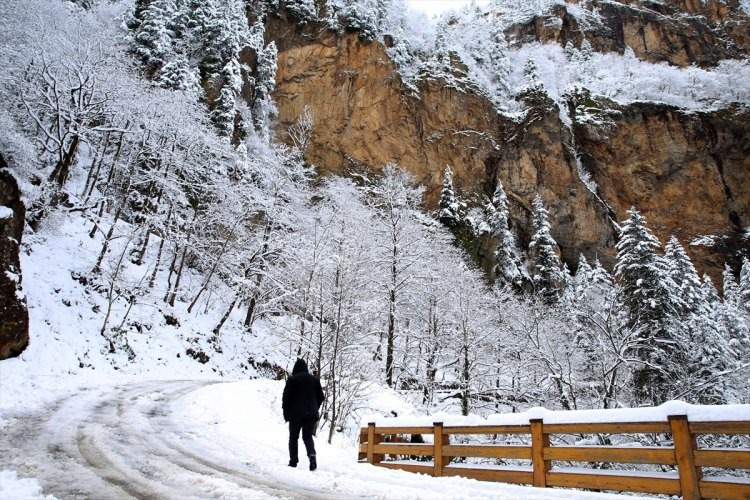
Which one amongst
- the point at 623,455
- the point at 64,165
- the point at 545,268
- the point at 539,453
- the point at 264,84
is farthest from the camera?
the point at 264,84

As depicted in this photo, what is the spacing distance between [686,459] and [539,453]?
1654 millimetres

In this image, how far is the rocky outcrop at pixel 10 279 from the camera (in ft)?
44.3

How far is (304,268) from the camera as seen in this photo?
20.3 m

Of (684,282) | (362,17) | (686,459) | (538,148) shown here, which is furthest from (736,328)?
(362,17)

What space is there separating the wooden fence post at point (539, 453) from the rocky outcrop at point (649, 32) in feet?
271

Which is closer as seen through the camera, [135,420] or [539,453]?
[539,453]

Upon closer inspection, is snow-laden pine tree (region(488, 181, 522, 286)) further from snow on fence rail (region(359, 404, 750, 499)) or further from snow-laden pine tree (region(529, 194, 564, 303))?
snow on fence rail (region(359, 404, 750, 499))

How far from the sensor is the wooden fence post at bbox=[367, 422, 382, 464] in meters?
8.43

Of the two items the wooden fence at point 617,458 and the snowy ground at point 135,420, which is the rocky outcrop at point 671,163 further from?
the wooden fence at point 617,458

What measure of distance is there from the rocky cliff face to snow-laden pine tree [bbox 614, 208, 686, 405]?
99.2ft

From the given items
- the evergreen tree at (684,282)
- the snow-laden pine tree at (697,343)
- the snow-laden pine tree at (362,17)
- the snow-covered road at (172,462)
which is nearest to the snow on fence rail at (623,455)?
the snow-covered road at (172,462)

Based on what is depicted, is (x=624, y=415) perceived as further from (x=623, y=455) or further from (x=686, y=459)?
(x=686, y=459)

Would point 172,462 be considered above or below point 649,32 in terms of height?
below

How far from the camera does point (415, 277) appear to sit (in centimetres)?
2230
